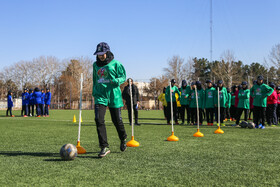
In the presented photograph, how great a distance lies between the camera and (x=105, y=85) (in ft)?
20.0

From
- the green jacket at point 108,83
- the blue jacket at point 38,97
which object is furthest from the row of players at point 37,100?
the green jacket at point 108,83

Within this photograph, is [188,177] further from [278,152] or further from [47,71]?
[47,71]

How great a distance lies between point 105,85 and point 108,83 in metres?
0.08

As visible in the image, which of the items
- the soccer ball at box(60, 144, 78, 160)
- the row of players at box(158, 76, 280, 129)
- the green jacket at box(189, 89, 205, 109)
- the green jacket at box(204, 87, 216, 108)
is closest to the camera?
the soccer ball at box(60, 144, 78, 160)

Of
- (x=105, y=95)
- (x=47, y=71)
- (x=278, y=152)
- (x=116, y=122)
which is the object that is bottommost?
(x=278, y=152)

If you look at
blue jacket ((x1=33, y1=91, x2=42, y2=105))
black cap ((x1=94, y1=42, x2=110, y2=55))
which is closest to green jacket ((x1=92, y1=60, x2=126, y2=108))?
black cap ((x1=94, y1=42, x2=110, y2=55))

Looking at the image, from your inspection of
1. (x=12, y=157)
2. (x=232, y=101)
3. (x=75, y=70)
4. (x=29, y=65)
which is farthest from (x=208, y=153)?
(x=29, y=65)

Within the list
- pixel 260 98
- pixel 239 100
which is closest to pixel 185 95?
pixel 239 100

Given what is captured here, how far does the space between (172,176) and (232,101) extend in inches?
A: 650

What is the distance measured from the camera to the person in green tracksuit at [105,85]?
19.6ft

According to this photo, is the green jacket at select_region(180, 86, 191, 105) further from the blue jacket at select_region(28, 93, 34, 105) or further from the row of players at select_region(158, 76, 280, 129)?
the blue jacket at select_region(28, 93, 34, 105)

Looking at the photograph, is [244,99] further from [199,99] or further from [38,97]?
[38,97]

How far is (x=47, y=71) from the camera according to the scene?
7269cm

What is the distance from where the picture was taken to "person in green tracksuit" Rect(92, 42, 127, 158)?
19.6 ft
